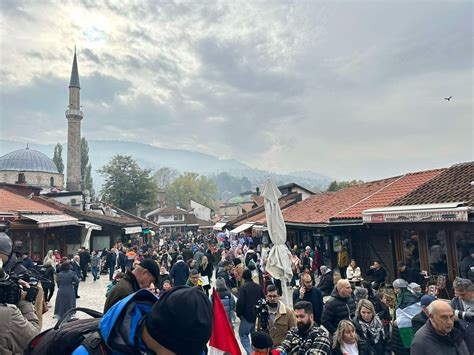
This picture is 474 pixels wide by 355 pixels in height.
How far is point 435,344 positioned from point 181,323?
9.84ft

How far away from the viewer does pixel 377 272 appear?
31.0ft

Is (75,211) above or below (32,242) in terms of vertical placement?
above

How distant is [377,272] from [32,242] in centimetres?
1712

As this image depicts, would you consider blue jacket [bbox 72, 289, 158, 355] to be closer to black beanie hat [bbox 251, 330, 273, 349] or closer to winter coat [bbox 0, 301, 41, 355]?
winter coat [bbox 0, 301, 41, 355]

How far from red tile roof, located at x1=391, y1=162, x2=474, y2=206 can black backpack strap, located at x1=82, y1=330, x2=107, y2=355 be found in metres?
8.45

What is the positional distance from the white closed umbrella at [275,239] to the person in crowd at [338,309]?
2.96 m

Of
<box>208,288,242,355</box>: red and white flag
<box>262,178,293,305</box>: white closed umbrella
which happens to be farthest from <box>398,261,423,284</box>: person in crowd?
<box>208,288,242,355</box>: red and white flag

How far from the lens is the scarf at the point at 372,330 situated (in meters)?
4.68

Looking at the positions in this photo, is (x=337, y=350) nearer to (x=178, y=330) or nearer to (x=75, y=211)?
(x=178, y=330)

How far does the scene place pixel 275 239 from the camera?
8289mm

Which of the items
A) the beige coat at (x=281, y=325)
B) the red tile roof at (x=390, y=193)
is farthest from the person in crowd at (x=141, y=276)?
the red tile roof at (x=390, y=193)

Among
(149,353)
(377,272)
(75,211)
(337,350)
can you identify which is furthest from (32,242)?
(149,353)

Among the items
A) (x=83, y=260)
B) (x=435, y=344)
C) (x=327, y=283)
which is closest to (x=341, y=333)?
(x=435, y=344)

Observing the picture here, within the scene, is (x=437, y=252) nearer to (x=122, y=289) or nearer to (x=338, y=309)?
(x=338, y=309)
